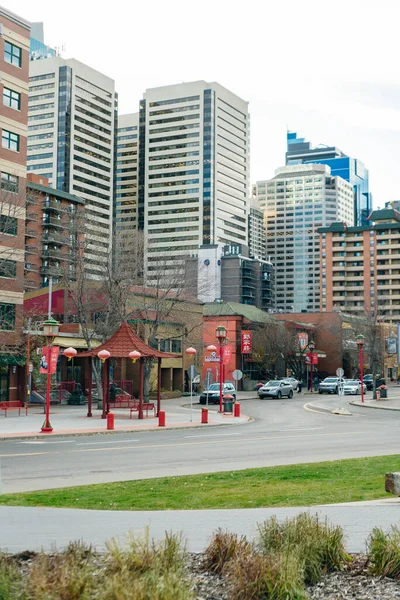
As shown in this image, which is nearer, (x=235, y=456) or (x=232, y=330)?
(x=235, y=456)

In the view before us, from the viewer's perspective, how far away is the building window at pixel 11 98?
49.6 m

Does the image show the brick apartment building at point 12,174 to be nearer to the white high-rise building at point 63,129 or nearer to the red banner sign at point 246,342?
the red banner sign at point 246,342

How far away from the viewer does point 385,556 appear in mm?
6570

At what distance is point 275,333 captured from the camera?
297ft

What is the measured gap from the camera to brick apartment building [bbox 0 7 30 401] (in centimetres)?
4859


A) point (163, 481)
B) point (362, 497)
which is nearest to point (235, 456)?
point (163, 481)

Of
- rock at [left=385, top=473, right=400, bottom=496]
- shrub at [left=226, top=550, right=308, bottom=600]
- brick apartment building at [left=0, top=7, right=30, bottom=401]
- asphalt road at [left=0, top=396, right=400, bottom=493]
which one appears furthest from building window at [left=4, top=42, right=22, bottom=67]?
shrub at [left=226, top=550, right=308, bottom=600]

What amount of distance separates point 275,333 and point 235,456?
7092cm

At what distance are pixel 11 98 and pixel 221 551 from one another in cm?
4796

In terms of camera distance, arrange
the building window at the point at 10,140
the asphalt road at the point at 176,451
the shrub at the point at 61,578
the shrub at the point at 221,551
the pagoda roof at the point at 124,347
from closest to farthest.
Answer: the shrub at the point at 61,578 → the shrub at the point at 221,551 → the asphalt road at the point at 176,451 → the pagoda roof at the point at 124,347 → the building window at the point at 10,140

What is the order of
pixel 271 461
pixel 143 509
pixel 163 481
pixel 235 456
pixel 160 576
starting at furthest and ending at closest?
pixel 235 456, pixel 271 461, pixel 163 481, pixel 143 509, pixel 160 576

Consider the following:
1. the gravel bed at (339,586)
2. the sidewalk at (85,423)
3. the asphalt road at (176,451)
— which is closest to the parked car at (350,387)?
the sidewalk at (85,423)

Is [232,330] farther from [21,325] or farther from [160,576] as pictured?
[160,576]

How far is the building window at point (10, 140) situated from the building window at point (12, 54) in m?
4.88
